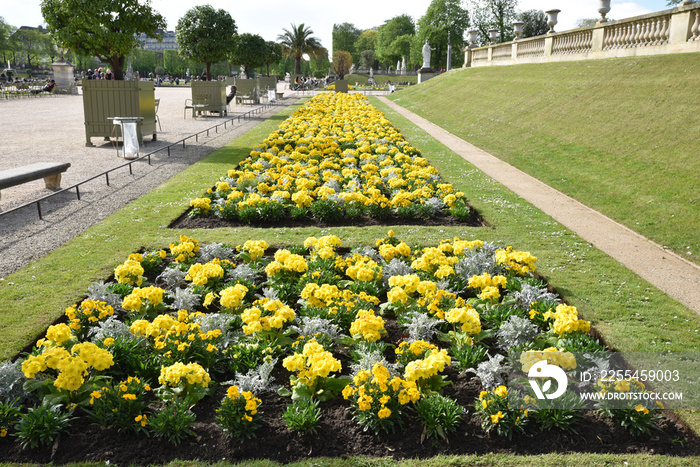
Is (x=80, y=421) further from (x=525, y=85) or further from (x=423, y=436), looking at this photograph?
(x=525, y=85)

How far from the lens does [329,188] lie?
858 cm

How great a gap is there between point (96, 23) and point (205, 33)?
35.7ft

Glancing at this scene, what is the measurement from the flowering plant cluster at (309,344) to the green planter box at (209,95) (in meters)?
20.2

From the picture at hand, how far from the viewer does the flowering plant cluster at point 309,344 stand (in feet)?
11.2

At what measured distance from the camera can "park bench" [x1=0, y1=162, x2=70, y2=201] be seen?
325 inches

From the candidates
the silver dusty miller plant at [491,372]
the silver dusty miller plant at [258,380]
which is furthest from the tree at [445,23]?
the silver dusty miller plant at [258,380]

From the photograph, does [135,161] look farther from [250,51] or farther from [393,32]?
[393,32]

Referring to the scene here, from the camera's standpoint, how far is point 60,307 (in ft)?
16.3

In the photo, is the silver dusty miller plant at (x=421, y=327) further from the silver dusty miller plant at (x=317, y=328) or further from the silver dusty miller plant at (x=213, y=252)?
the silver dusty miller plant at (x=213, y=252)

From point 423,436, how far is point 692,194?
7343 mm

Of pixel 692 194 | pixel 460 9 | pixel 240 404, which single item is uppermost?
pixel 460 9

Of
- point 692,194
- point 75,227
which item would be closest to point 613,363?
point 692,194

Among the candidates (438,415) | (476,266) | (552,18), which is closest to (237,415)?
(438,415)

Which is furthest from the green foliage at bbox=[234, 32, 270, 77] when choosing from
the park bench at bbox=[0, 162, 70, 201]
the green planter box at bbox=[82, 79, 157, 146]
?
the park bench at bbox=[0, 162, 70, 201]
